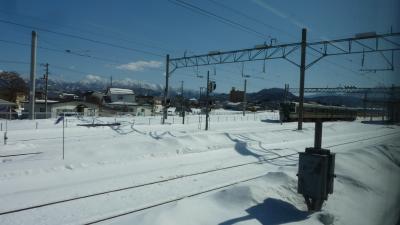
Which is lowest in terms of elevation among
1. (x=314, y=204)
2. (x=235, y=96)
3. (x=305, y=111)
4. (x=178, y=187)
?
(x=178, y=187)

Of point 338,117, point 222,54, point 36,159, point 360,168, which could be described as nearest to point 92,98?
point 338,117

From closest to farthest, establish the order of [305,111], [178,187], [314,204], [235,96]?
[314,204]
[178,187]
[305,111]
[235,96]

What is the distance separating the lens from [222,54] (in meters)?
34.6

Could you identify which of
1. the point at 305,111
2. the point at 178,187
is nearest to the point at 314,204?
the point at 178,187

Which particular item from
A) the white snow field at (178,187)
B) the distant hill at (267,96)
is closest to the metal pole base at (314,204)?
the white snow field at (178,187)

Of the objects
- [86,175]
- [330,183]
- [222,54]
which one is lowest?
[86,175]

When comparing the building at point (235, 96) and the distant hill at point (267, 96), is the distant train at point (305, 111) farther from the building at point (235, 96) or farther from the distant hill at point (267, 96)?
the building at point (235, 96)

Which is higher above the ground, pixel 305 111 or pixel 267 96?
pixel 267 96

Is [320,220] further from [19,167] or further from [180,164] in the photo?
[19,167]

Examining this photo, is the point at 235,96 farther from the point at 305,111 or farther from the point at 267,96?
the point at 305,111

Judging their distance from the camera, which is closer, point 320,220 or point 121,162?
point 320,220

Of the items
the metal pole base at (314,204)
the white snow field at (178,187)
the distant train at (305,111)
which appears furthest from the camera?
the distant train at (305,111)

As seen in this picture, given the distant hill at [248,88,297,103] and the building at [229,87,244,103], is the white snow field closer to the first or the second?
the distant hill at [248,88,297,103]

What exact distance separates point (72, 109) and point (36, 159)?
176 feet
